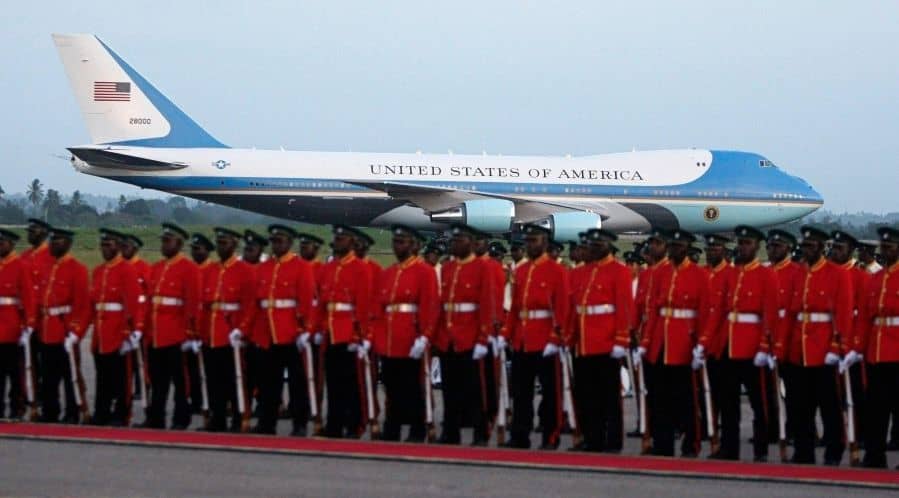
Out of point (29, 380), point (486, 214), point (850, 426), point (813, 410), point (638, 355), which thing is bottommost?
point (850, 426)

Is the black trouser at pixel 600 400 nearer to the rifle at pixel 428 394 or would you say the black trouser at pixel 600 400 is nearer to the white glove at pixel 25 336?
the rifle at pixel 428 394

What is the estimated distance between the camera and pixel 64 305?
1014cm

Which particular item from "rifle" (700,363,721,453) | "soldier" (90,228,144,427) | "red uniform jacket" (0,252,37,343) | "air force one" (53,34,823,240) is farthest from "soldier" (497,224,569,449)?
"air force one" (53,34,823,240)

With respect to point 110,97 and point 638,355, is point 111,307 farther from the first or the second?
point 110,97

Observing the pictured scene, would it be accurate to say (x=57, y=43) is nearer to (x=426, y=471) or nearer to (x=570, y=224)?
(x=570, y=224)

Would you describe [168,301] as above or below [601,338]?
above

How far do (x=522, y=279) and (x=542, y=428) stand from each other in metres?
1.11

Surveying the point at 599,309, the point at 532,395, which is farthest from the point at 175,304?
the point at 599,309

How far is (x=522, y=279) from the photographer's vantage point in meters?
9.60

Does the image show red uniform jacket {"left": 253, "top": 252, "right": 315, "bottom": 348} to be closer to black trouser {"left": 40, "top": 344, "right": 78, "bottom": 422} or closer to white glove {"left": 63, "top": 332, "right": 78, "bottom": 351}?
white glove {"left": 63, "top": 332, "right": 78, "bottom": 351}

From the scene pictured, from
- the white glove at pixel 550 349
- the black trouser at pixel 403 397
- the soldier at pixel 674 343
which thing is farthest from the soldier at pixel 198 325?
the soldier at pixel 674 343

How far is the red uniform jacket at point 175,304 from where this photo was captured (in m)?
10.0

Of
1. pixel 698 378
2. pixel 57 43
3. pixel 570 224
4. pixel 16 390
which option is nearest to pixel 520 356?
pixel 698 378

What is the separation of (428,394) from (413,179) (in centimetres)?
2231
